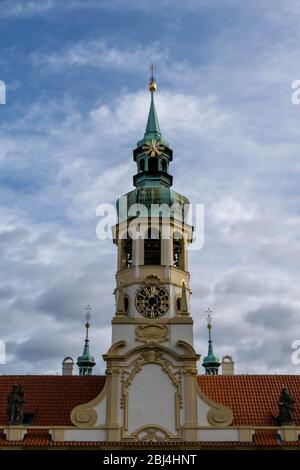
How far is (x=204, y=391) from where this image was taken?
37.5 meters

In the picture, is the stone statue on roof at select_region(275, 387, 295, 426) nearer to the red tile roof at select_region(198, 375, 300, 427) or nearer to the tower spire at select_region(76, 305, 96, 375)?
the red tile roof at select_region(198, 375, 300, 427)

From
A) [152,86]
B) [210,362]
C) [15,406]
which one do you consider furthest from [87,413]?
[210,362]

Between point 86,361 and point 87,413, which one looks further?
point 86,361

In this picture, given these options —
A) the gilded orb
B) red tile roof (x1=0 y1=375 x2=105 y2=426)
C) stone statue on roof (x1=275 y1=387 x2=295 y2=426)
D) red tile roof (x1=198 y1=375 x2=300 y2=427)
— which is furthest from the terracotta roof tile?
the gilded orb

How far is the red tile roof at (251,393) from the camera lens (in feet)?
118

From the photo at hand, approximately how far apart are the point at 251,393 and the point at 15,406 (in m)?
13.1

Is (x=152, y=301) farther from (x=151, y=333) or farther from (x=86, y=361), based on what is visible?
(x=86, y=361)

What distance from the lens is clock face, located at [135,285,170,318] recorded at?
36406 mm

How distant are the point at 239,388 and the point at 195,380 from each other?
4.69 m

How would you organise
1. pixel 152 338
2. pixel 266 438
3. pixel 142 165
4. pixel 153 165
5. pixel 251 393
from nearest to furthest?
pixel 266 438 → pixel 152 338 → pixel 251 393 → pixel 153 165 → pixel 142 165

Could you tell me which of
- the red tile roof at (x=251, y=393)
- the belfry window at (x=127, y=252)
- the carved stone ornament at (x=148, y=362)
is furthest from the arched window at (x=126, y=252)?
the red tile roof at (x=251, y=393)

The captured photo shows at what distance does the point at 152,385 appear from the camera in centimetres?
3450
